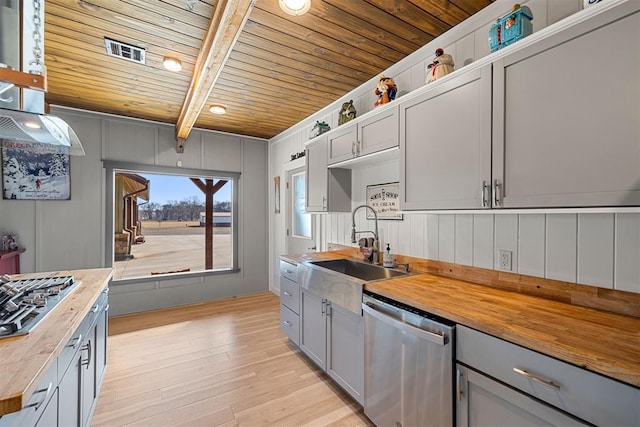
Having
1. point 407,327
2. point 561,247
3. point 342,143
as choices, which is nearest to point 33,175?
point 342,143

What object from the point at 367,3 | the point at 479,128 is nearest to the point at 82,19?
the point at 367,3

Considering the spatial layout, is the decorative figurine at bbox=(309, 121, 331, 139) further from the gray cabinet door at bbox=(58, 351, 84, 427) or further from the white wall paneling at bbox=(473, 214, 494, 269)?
the gray cabinet door at bbox=(58, 351, 84, 427)

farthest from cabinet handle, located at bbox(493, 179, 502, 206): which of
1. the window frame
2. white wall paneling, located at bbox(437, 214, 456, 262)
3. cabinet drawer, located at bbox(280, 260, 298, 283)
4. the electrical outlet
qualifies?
the window frame

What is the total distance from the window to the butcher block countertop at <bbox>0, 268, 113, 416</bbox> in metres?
2.76

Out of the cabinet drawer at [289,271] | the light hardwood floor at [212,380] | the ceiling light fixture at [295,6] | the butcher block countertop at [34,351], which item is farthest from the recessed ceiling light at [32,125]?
the cabinet drawer at [289,271]

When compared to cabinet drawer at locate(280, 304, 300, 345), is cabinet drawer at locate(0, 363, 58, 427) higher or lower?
higher

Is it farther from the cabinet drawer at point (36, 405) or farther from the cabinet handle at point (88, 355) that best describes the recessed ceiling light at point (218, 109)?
the cabinet drawer at point (36, 405)

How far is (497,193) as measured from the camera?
141cm

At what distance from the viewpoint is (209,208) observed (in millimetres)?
4648

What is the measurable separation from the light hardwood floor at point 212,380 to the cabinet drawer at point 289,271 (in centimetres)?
75

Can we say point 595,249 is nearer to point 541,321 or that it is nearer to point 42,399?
point 541,321

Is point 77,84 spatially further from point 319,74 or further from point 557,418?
point 557,418

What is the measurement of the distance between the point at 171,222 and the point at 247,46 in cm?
327

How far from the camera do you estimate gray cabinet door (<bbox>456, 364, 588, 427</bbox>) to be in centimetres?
98
